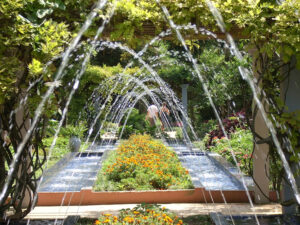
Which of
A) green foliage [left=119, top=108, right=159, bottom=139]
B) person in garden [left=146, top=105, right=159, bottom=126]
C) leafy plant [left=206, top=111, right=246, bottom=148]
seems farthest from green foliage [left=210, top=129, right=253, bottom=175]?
green foliage [left=119, top=108, right=159, bottom=139]

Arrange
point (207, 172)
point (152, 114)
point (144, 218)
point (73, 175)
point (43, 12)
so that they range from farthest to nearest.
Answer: point (152, 114) → point (207, 172) → point (73, 175) → point (144, 218) → point (43, 12)

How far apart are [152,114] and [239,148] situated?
21.0 feet

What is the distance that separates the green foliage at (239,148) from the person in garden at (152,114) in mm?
3950

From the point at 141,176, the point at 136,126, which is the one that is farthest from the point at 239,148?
the point at 136,126

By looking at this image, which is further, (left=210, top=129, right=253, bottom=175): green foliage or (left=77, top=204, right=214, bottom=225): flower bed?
(left=210, top=129, right=253, bottom=175): green foliage

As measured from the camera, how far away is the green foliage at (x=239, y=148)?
7.24 metres

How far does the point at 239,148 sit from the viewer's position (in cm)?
850

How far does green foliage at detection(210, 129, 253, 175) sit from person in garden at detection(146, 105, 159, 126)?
3950 millimetres

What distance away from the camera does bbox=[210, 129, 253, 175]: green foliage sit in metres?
7.24

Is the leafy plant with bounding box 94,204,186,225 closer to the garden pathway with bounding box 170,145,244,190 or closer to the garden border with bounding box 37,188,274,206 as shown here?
the garden border with bounding box 37,188,274,206

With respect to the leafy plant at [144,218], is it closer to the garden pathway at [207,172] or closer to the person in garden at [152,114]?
the garden pathway at [207,172]

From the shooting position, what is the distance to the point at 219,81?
1538 centimetres

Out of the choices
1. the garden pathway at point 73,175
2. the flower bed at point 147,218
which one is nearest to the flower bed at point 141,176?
the garden pathway at point 73,175

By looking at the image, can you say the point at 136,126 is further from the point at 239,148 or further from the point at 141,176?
the point at 141,176
